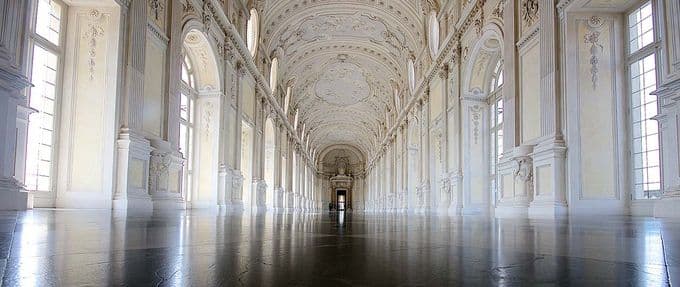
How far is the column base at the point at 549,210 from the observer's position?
812 centimetres

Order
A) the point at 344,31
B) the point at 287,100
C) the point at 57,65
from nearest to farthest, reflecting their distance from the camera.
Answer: the point at 57,65, the point at 344,31, the point at 287,100

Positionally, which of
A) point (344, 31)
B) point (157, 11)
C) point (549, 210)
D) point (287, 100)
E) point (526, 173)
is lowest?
point (549, 210)

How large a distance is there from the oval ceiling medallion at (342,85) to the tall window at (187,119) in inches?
712

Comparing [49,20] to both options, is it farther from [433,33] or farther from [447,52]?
[433,33]

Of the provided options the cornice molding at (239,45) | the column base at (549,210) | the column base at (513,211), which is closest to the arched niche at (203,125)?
the cornice molding at (239,45)

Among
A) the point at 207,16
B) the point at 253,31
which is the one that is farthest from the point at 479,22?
the point at 253,31

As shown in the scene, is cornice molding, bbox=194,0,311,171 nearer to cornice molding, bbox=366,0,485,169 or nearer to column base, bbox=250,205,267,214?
column base, bbox=250,205,267,214

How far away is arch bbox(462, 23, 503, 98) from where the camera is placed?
12722mm

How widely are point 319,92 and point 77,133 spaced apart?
2869 cm

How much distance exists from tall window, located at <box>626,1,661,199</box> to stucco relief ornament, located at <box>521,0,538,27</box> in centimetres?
167

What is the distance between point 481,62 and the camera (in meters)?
14.0

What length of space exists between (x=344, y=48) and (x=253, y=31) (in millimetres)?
10021

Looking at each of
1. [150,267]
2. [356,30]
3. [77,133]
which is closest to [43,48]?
[77,133]

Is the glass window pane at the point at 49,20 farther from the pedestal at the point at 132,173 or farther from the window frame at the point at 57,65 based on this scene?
the pedestal at the point at 132,173
